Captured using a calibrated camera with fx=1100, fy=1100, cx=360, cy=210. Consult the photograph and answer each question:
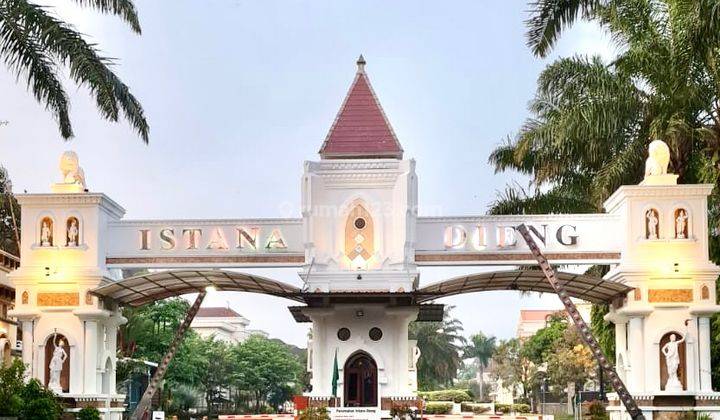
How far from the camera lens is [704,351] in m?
28.9

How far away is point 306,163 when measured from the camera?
31.8 m

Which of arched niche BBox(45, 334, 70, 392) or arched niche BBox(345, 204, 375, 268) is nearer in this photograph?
arched niche BBox(45, 334, 70, 392)

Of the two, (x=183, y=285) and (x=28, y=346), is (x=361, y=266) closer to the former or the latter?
(x=183, y=285)

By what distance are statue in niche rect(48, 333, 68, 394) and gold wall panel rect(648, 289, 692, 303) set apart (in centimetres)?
1595

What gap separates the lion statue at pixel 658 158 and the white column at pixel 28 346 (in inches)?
686

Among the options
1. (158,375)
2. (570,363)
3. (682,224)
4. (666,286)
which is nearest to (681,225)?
(682,224)

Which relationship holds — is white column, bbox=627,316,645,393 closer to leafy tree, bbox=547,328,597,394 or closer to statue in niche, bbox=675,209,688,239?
statue in niche, bbox=675,209,688,239

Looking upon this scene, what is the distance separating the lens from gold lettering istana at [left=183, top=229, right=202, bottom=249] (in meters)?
31.2

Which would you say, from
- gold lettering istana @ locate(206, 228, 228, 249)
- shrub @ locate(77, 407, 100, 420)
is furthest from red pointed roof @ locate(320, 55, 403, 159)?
shrub @ locate(77, 407, 100, 420)

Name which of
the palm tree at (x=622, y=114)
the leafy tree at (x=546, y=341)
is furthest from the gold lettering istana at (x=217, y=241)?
the leafy tree at (x=546, y=341)

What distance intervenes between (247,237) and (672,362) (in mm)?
12097

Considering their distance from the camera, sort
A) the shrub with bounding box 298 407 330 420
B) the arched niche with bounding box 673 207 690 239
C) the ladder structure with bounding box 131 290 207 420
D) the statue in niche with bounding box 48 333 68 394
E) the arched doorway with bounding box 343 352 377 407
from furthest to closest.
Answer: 1. the arched doorway with bounding box 343 352 377 407
2. the statue in niche with bounding box 48 333 68 394
3. the arched niche with bounding box 673 207 690 239
4. the shrub with bounding box 298 407 330 420
5. the ladder structure with bounding box 131 290 207 420

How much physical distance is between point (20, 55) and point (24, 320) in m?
10.6

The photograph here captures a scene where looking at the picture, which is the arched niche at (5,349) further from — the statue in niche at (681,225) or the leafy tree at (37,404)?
the statue in niche at (681,225)
